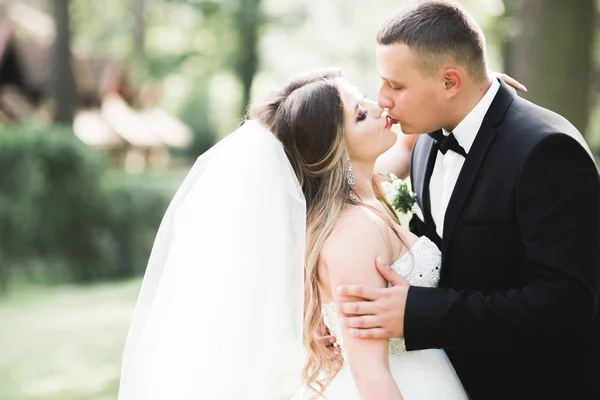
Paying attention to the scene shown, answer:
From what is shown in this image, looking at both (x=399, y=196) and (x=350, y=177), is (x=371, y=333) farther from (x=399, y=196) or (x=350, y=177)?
(x=399, y=196)

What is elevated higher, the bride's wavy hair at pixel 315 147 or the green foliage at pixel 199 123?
the bride's wavy hair at pixel 315 147

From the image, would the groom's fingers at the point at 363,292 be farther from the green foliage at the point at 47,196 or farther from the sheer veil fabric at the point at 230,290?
the green foliage at the point at 47,196

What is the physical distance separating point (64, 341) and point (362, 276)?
26.6 feet

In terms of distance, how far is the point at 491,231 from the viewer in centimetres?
278

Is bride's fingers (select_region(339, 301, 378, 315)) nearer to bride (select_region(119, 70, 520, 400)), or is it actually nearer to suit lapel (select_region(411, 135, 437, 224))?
bride (select_region(119, 70, 520, 400))

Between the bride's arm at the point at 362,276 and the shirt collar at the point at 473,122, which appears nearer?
the bride's arm at the point at 362,276

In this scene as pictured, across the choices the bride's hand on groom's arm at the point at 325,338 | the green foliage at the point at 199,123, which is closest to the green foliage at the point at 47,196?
the bride's hand on groom's arm at the point at 325,338

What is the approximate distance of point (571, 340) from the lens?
2.91 meters

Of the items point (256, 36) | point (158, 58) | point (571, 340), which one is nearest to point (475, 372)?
point (571, 340)

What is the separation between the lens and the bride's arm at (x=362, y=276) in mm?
2703

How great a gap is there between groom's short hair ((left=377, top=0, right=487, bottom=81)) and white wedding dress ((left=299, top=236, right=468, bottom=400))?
28.5 inches

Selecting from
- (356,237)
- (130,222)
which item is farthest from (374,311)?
(130,222)

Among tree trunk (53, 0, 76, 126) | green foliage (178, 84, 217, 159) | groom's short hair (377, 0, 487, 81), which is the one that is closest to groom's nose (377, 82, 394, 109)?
groom's short hair (377, 0, 487, 81)

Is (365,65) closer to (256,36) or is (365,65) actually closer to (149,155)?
(256,36)
